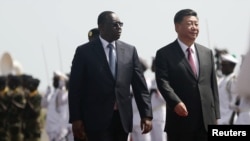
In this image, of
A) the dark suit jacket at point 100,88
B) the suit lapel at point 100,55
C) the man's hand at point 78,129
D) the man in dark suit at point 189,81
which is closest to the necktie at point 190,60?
the man in dark suit at point 189,81

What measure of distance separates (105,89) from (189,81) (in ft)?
2.84

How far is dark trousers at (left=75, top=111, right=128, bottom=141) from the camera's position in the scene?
32.1ft

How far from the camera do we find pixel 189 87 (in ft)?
32.8

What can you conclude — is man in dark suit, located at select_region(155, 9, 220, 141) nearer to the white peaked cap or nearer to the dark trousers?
the dark trousers

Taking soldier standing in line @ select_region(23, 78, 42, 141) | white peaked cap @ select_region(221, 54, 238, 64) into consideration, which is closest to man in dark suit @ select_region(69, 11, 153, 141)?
white peaked cap @ select_region(221, 54, 238, 64)

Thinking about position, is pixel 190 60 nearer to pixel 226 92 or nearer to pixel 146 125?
pixel 146 125

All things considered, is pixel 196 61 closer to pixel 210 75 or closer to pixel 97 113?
pixel 210 75

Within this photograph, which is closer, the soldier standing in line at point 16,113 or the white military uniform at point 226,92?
the white military uniform at point 226,92

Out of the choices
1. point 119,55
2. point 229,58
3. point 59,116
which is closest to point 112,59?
point 119,55

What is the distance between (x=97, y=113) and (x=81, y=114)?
6.4 inches

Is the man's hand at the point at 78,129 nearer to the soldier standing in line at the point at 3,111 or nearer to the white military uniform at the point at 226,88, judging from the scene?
the white military uniform at the point at 226,88

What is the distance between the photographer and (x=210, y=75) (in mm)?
10094

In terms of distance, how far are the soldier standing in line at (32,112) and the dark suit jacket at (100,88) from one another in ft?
46.2

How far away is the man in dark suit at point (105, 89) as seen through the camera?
980 centimetres
